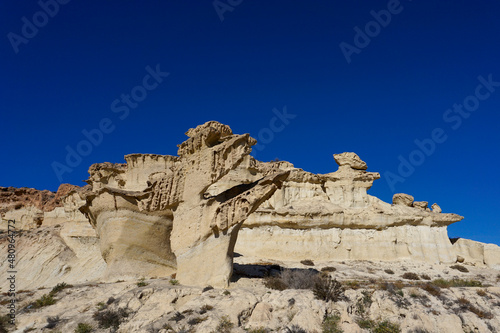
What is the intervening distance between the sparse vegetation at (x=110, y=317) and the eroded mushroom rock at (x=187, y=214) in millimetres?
3589

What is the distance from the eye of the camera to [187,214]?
16.5m

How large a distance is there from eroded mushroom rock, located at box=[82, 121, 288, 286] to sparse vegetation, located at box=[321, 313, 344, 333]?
4.58m

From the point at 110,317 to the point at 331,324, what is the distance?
24.2 feet

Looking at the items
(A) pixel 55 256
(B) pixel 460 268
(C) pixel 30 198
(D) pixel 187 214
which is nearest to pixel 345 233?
(B) pixel 460 268

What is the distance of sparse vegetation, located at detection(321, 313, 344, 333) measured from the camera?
10875 millimetres

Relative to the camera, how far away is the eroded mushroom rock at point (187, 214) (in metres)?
15.1

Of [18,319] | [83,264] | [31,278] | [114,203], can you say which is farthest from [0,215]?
[18,319]

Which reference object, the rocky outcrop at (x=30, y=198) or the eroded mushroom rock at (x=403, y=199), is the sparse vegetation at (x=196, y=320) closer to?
the eroded mushroom rock at (x=403, y=199)

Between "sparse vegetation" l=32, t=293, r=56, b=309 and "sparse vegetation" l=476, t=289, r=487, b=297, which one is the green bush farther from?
"sparse vegetation" l=32, t=293, r=56, b=309

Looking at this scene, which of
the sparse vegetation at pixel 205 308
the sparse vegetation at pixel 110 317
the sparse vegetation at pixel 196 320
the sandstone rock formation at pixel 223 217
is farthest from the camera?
the sandstone rock formation at pixel 223 217

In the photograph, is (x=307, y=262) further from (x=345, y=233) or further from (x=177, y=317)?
(x=177, y=317)

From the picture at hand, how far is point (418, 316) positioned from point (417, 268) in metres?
16.9

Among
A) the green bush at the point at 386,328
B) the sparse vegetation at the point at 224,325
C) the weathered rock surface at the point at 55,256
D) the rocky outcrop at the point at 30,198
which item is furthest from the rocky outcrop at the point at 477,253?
the rocky outcrop at the point at 30,198

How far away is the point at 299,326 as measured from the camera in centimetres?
1087
